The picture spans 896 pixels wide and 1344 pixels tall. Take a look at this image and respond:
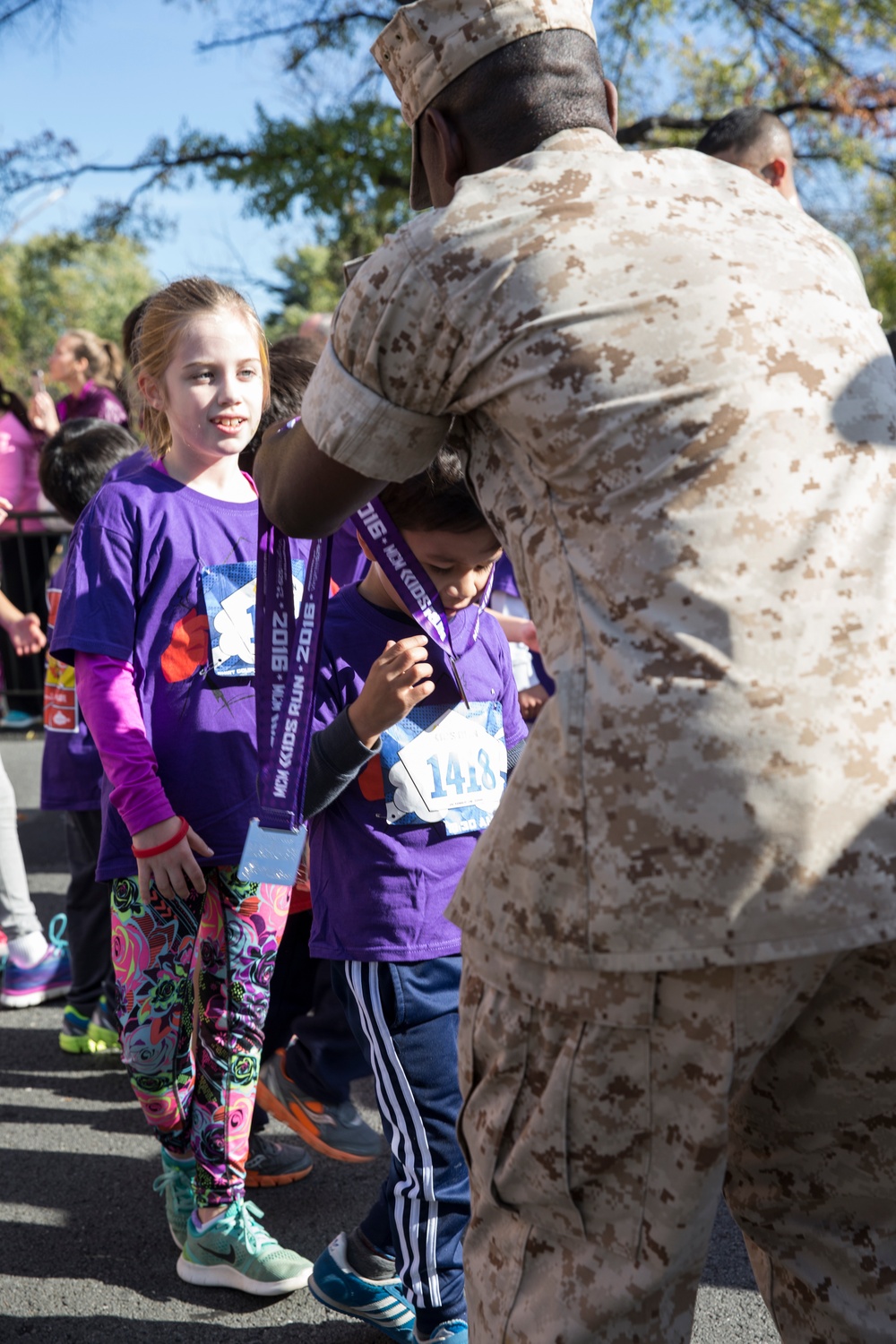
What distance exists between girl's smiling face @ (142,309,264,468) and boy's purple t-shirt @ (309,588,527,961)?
0.49 m

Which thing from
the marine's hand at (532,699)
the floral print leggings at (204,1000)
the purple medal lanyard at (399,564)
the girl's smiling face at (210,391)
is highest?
the girl's smiling face at (210,391)

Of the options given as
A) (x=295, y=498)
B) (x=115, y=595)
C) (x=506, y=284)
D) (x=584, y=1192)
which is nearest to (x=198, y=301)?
(x=115, y=595)

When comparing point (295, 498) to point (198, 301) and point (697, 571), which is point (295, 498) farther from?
point (198, 301)

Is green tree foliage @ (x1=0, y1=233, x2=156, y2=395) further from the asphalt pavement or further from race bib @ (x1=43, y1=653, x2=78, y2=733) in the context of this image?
the asphalt pavement

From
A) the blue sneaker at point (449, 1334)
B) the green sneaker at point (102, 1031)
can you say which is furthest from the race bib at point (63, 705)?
the blue sneaker at point (449, 1334)

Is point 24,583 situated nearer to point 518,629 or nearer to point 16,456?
point 16,456

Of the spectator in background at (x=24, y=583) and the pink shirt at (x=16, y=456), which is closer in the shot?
the pink shirt at (x=16, y=456)

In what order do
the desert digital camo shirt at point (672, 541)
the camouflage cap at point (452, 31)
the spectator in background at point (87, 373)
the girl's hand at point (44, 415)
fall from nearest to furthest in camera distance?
the desert digital camo shirt at point (672, 541) < the camouflage cap at point (452, 31) < the spectator in background at point (87, 373) < the girl's hand at point (44, 415)

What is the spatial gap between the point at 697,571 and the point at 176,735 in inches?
59.8

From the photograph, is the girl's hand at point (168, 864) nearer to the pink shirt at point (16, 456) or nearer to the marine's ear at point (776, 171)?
the marine's ear at point (776, 171)

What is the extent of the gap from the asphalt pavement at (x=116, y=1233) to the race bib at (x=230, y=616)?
1.34 metres

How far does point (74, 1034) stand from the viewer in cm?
395

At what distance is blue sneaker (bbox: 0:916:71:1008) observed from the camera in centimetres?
432

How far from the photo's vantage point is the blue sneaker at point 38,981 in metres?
4.32
